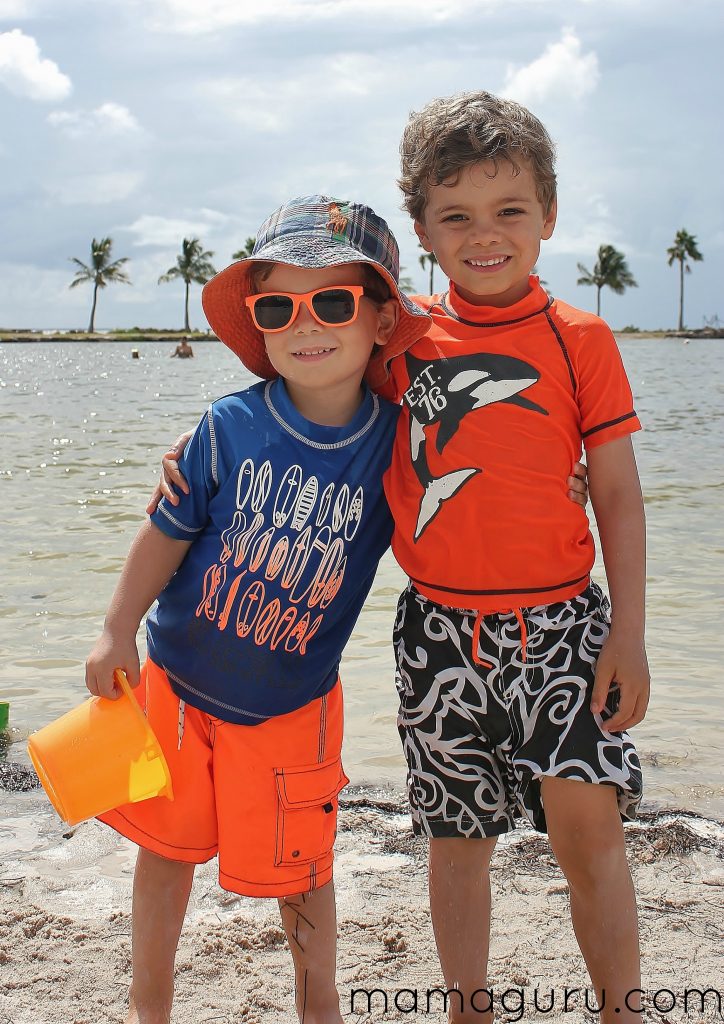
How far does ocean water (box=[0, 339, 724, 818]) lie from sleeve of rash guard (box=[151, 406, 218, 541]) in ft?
5.84

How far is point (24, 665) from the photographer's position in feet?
15.9

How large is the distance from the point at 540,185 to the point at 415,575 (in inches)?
36.9

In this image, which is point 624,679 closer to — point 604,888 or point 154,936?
point 604,888

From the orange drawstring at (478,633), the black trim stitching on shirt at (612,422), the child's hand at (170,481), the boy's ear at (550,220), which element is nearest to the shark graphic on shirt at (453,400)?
the black trim stitching on shirt at (612,422)

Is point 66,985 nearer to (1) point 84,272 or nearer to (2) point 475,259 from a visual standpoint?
(2) point 475,259

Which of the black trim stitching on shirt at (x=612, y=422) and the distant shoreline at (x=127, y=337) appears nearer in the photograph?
the black trim stitching on shirt at (x=612, y=422)

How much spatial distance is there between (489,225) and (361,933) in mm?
1806

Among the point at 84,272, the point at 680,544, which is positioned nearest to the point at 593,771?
the point at 680,544

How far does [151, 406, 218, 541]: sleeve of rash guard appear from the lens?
2.05 m

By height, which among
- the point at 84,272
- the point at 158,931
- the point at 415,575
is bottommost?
the point at 158,931

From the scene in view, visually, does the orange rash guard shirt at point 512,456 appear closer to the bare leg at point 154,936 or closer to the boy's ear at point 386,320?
the boy's ear at point 386,320

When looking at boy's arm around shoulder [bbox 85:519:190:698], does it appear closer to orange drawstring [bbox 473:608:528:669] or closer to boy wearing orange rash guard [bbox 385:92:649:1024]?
boy wearing orange rash guard [bbox 385:92:649:1024]

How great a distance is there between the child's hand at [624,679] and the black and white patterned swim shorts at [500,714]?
23 millimetres

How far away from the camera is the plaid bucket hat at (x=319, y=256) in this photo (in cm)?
205
